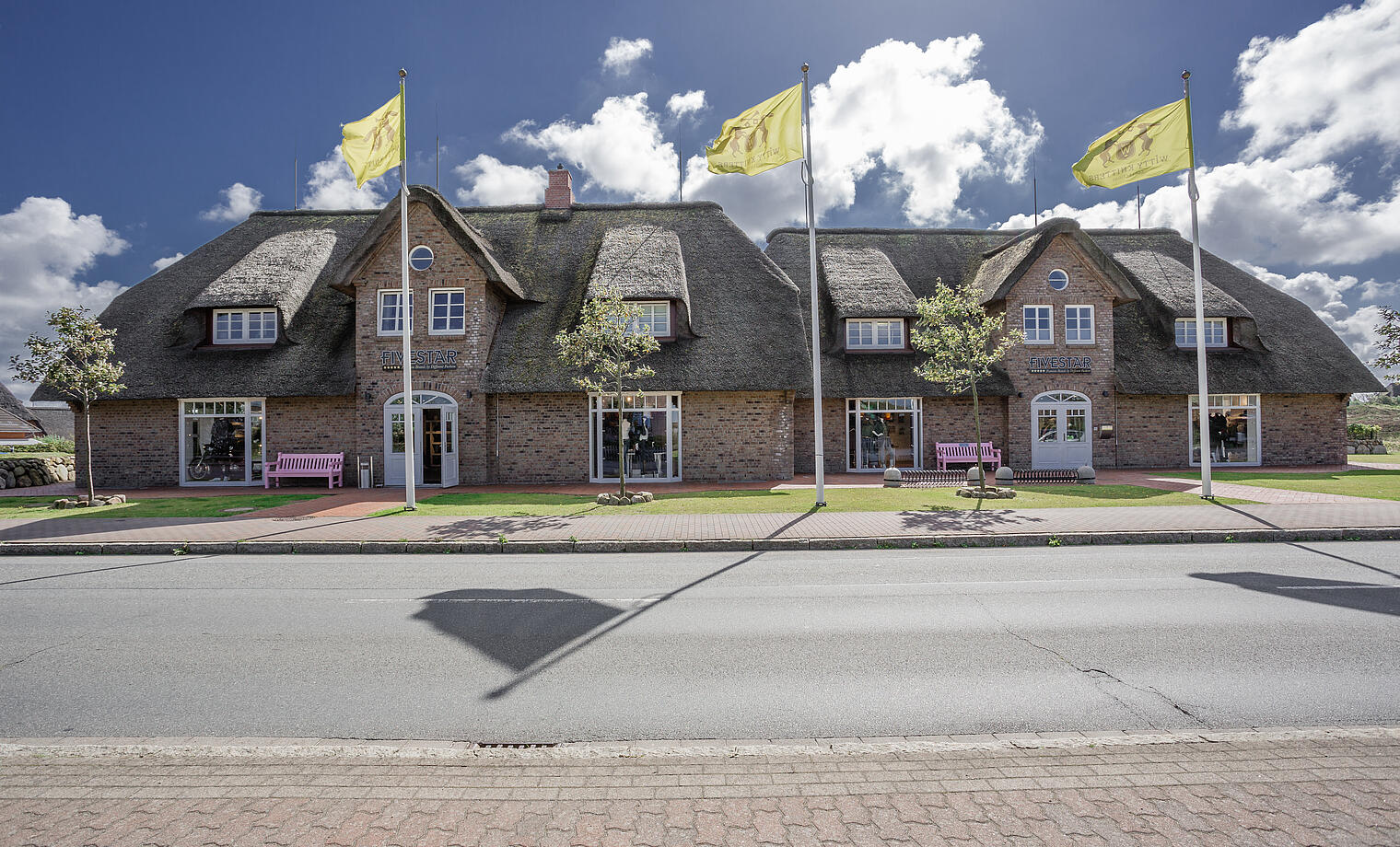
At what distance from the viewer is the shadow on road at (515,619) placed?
5539mm

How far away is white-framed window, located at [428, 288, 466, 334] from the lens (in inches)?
766

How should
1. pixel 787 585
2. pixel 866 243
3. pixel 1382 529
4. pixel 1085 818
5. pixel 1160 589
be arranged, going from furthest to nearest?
pixel 866 243
pixel 1382 529
pixel 787 585
pixel 1160 589
pixel 1085 818

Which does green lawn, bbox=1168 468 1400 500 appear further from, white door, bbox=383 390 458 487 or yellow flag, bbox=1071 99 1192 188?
white door, bbox=383 390 458 487

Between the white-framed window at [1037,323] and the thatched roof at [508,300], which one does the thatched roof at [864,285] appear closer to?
the thatched roof at [508,300]

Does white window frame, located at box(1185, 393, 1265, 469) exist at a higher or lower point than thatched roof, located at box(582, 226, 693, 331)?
lower

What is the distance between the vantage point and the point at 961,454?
71.0 ft

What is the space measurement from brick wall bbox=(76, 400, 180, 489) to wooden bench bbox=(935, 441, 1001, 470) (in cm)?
2472

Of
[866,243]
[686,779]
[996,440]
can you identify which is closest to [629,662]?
[686,779]

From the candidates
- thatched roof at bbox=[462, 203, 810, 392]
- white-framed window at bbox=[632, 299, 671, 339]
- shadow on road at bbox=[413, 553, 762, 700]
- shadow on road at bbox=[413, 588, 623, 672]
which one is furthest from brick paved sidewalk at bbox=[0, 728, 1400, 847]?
white-framed window at bbox=[632, 299, 671, 339]

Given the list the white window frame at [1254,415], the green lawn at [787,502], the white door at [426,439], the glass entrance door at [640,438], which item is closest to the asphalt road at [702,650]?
the green lawn at [787,502]

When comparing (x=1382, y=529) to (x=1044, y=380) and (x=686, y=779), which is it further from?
(x=686, y=779)

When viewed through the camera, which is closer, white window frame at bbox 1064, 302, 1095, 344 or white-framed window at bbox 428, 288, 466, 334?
white-framed window at bbox 428, 288, 466, 334

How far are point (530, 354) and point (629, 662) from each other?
15.6 meters

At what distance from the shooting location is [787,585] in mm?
7867
